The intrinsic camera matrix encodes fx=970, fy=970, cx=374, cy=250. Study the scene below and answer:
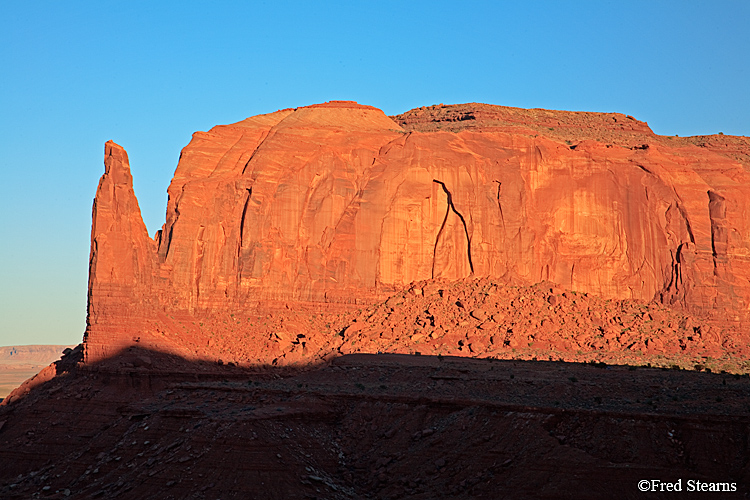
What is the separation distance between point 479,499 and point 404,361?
17213mm

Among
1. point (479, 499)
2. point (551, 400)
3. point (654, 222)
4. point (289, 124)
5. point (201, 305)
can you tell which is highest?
point (289, 124)

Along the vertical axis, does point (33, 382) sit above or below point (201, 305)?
below

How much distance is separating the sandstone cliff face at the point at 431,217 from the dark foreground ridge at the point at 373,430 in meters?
9.37

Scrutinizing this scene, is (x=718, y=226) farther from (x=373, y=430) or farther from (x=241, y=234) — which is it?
(x=373, y=430)

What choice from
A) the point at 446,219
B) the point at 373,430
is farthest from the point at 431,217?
the point at 373,430

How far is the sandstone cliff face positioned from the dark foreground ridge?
937cm

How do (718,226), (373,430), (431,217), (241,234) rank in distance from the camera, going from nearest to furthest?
1. (373,430)
2. (241,234)
3. (431,217)
4. (718,226)

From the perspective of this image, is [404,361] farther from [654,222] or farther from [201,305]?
[654,222]

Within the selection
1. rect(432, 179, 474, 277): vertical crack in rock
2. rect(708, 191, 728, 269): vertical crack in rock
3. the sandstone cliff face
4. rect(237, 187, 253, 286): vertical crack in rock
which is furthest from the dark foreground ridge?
rect(708, 191, 728, 269): vertical crack in rock

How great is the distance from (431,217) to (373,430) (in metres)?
22.6

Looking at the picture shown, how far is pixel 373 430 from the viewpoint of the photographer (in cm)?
4062

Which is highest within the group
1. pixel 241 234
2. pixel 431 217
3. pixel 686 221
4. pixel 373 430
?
pixel 431 217

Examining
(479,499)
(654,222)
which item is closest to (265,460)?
(479,499)

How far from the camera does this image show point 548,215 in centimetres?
6178
